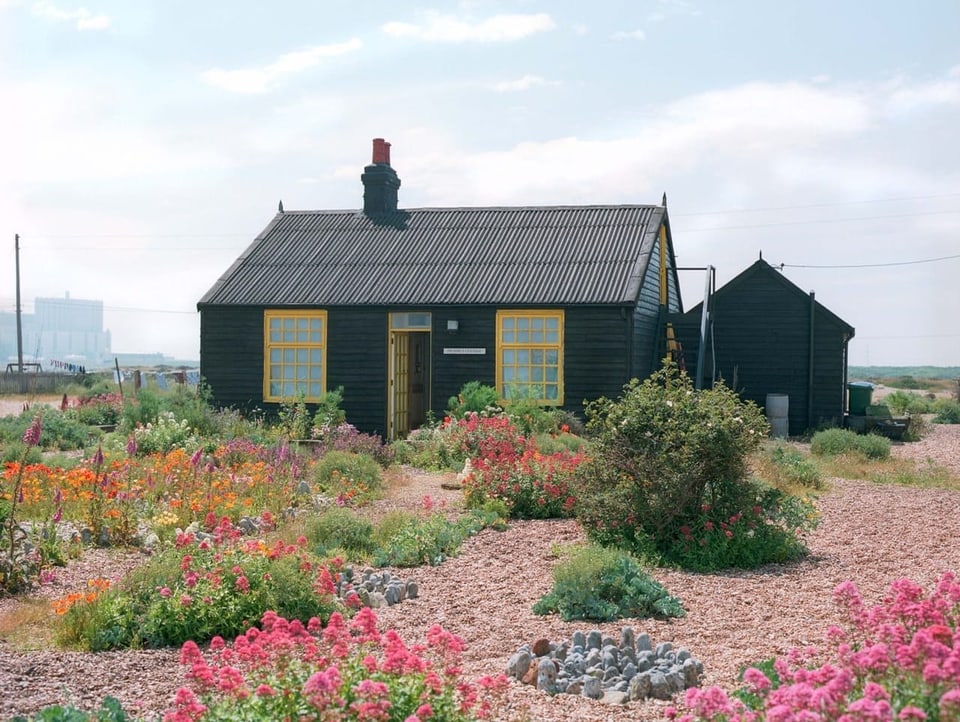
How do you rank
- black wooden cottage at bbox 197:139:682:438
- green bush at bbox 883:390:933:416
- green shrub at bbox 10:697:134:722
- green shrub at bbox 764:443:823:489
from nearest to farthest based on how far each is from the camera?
green shrub at bbox 10:697:134:722
green shrub at bbox 764:443:823:489
black wooden cottage at bbox 197:139:682:438
green bush at bbox 883:390:933:416

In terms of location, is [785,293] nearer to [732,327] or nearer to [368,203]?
[732,327]

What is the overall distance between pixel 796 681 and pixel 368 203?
64.3ft

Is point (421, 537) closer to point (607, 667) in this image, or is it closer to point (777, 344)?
point (607, 667)

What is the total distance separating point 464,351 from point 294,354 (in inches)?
129

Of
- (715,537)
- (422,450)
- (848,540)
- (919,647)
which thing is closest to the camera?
(919,647)

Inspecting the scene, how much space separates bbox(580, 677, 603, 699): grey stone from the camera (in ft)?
15.6

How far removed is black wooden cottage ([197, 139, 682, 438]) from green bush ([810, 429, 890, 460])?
3.33m

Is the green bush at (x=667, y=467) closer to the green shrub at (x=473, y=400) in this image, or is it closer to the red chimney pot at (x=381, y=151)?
the green shrub at (x=473, y=400)

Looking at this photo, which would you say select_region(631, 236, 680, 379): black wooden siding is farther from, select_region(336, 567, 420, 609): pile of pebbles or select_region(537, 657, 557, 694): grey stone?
select_region(537, 657, 557, 694): grey stone

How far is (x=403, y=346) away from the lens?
774 inches

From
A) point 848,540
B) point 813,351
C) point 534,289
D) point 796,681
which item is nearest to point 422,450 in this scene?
point 534,289

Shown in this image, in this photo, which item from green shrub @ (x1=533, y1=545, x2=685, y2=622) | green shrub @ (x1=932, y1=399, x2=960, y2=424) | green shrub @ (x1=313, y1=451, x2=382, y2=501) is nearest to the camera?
green shrub @ (x1=533, y1=545, x2=685, y2=622)

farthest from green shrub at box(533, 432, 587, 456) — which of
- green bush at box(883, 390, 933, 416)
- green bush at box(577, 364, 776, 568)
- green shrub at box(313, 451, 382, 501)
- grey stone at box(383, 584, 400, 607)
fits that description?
green bush at box(883, 390, 933, 416)

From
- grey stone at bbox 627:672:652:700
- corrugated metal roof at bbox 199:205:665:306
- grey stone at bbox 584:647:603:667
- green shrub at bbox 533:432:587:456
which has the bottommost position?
grey stone at bbox 627:672:652:700
